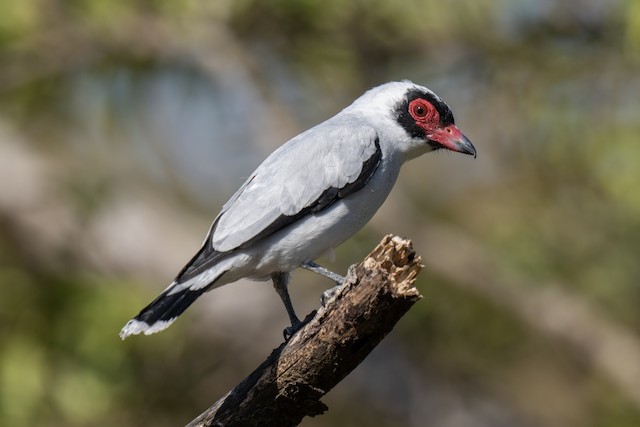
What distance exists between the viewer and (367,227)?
7.96 meters

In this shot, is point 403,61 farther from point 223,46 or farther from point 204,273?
point 204,273

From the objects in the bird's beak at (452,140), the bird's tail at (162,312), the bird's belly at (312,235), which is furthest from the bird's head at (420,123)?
the bird's tail at (162,312)

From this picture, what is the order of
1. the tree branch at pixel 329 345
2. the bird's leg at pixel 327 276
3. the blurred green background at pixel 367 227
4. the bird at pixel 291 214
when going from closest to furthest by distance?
the tree branch at pixel 329 345 → the bird's leg at pixel 327 276 → the bird at pixel 291 214 → the blurred green background at pixel 367 227

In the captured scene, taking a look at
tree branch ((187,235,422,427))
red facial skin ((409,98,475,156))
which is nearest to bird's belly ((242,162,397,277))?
tree branch ((187,235,422,427))

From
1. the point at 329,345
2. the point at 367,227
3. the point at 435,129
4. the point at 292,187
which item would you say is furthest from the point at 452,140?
the point at 367,227

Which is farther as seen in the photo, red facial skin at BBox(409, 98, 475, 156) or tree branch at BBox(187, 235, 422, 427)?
red facial skin at BBox(409, 98, 475, 156)

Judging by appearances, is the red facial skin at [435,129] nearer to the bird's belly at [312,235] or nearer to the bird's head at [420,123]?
the bird's head at [420,123]

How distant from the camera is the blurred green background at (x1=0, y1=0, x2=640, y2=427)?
7.52 metres

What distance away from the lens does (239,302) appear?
28.7 ft

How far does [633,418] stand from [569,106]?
2.50m

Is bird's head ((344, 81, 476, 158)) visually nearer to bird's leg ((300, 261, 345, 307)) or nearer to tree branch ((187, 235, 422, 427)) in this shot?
bird's leg ((300, 261, 345, 307))

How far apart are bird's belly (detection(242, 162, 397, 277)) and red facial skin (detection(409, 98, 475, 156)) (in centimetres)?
67

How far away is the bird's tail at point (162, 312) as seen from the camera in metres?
4.12

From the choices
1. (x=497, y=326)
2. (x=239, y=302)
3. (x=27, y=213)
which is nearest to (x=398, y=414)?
(x=497, y=326)
